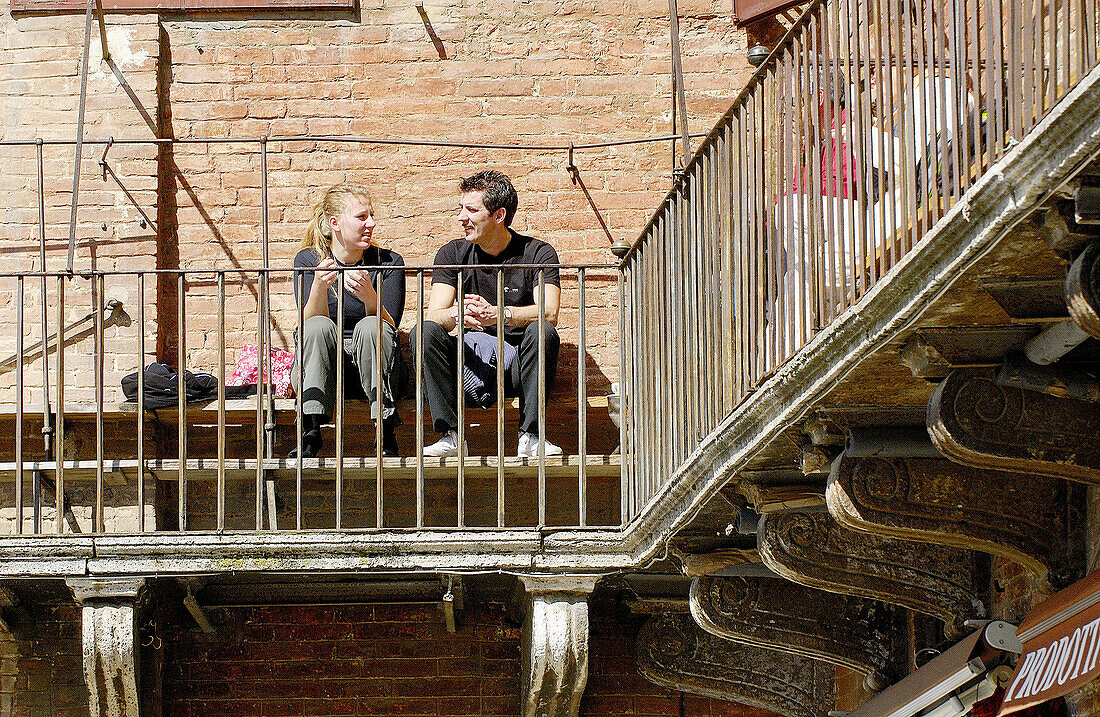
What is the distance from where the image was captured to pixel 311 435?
7770 millimetres

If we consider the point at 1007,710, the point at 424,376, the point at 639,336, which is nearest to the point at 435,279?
the point at 424,376

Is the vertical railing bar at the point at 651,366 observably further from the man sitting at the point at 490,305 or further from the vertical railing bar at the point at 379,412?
the vertical railing bar at the point at 379,412

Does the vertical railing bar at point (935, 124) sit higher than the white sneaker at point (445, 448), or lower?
higher

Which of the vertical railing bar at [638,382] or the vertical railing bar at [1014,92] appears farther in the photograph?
the vertical railing bar at [638,382]

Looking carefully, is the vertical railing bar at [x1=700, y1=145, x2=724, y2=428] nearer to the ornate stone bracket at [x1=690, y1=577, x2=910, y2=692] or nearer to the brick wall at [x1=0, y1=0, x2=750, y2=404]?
the ornate stone bracket at [x1=690, y1=577, x2=910, y2=692]

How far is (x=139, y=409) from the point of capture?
7438 mm

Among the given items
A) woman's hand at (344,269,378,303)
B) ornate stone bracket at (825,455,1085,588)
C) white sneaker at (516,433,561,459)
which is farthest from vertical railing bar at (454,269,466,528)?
ornate stone bracket at (825,455,1085,588)

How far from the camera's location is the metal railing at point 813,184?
3832 millimetres

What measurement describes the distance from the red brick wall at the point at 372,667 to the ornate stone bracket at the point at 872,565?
245cm

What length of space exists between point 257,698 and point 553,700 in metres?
1.74

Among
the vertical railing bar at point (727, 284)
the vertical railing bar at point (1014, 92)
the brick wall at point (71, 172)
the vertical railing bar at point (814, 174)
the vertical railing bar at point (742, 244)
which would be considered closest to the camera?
the vertical railing bar at point (1014, 92)

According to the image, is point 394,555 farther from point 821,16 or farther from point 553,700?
point 821,16

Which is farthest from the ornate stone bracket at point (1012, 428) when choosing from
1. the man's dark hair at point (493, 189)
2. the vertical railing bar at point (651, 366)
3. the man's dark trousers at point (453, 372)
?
the man's dark hair at point (493, 189)

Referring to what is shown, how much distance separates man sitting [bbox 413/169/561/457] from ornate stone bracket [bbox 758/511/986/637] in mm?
1742
